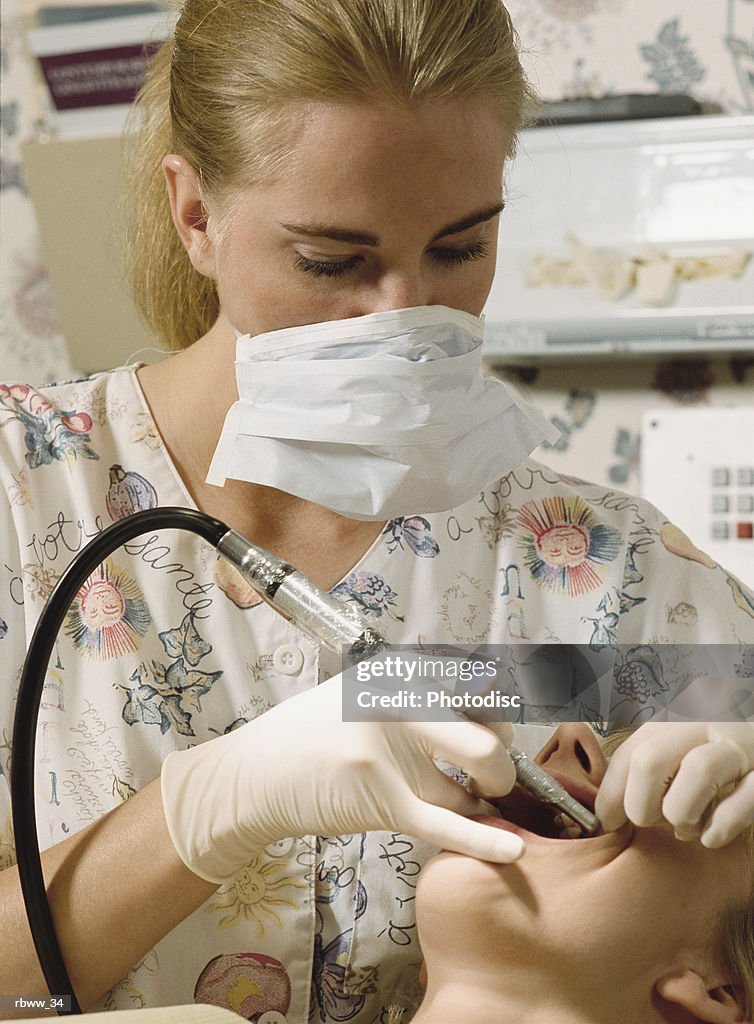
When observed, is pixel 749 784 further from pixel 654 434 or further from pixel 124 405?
pixel 654 434

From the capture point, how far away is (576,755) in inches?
41.6

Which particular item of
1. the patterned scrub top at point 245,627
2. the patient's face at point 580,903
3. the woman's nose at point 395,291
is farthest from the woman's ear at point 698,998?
the woman's nose at point 395,291

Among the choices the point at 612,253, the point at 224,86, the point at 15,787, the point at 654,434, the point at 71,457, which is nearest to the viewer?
the point at 15,787

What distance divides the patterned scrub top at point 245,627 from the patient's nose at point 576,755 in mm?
158

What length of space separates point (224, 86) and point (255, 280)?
179mm

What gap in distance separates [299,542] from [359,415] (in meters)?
0.22

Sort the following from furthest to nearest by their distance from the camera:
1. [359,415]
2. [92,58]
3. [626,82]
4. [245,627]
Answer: [92,58] → [626,82] → [245,627] → [359,415]

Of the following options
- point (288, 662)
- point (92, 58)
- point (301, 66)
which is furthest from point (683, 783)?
point (92, 58)

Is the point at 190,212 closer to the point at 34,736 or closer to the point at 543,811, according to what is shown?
the point at 34,736

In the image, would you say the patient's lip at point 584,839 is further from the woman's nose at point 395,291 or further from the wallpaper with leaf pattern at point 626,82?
the wallpaper with leaf pattern at point 626,82

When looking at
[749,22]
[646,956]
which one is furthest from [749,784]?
[749,22]

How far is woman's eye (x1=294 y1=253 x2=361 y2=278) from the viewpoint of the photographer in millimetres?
1029

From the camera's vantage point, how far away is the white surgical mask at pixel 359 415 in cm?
105

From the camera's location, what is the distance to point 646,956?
928 mm
